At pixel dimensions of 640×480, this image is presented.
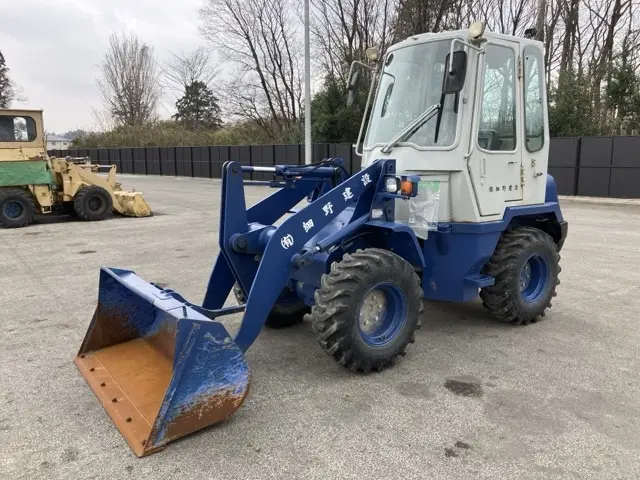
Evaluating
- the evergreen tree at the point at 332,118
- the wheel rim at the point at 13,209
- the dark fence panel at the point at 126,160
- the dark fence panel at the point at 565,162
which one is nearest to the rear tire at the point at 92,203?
the wheel rim at the point at 13,209

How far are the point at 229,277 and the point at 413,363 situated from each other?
5.61 feet

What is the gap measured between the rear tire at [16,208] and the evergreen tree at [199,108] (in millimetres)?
36077

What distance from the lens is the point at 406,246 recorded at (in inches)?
169

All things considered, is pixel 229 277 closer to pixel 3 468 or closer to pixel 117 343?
pixel 117 343

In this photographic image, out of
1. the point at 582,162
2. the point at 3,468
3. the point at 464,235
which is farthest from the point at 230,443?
the point at 582,162

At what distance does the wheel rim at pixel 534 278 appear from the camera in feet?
16.8

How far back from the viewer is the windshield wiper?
4480 mm

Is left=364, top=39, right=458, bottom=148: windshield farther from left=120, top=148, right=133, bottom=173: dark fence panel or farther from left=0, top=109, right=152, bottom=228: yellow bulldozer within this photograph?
left=120, top=148, right=133, bottom=173: dark fence panel

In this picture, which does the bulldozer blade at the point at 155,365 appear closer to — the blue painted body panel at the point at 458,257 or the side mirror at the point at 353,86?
the blue painted body panel at the point at 458,257

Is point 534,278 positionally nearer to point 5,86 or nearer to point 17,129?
point 17,129

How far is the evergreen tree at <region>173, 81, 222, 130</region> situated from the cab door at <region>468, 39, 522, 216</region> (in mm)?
45077

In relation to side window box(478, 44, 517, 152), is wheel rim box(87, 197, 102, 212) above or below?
below

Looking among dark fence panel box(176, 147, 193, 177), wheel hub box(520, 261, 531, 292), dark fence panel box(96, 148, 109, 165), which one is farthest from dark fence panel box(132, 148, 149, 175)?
wheel hub box(520, 261, 531, 292)

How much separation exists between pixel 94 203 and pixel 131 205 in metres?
0.95
